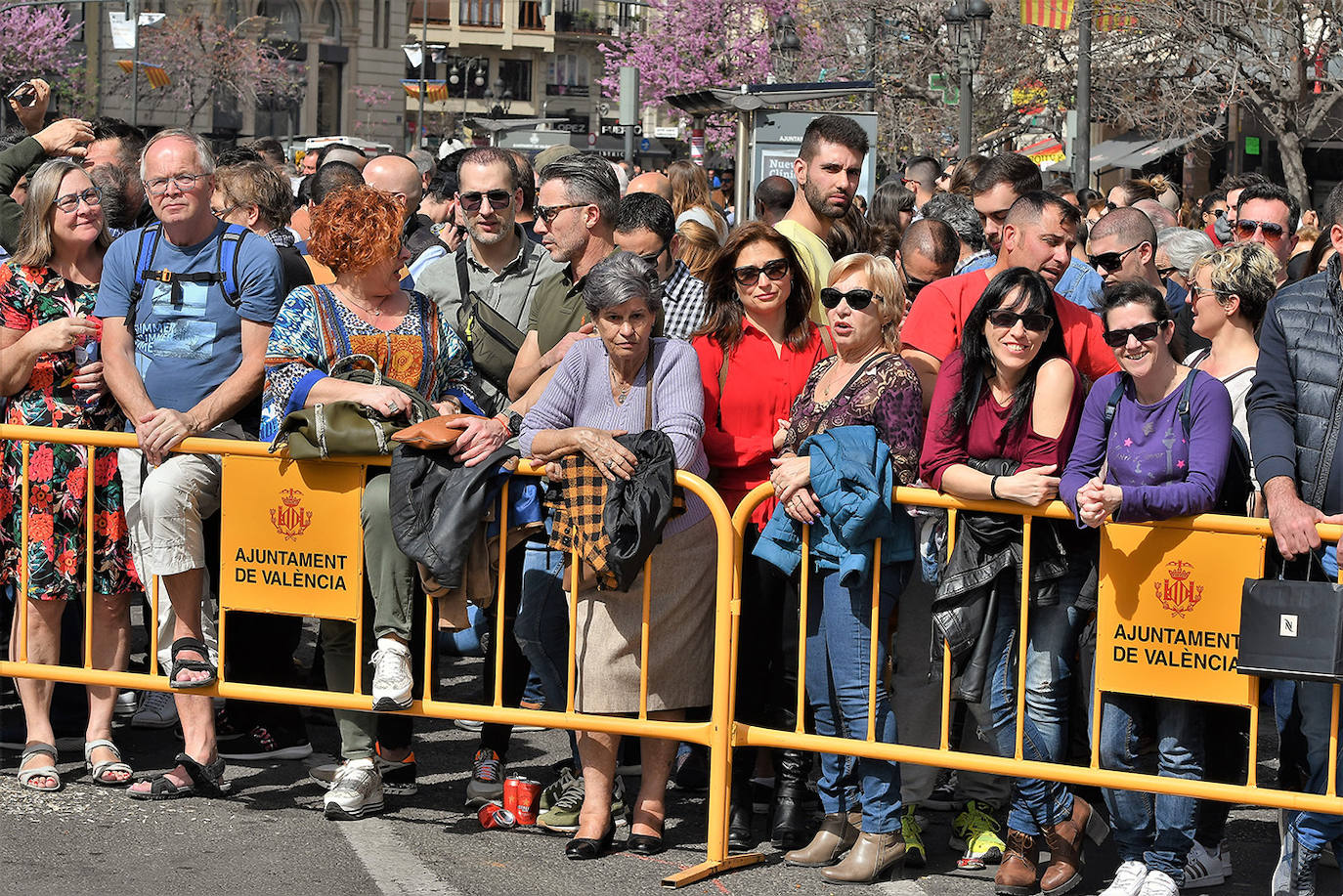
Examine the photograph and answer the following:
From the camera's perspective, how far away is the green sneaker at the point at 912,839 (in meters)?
5.62

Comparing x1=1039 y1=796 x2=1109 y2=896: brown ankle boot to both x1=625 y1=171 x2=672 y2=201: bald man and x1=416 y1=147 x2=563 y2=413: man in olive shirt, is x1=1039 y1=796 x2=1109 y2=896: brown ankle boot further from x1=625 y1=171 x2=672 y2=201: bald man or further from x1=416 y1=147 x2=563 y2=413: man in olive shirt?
x1=625 y1=171 x2=672 y2=201: bald man

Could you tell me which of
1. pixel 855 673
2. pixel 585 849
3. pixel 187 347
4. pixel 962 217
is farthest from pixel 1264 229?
pixel 187 347

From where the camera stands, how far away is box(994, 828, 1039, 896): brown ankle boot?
5.33 m

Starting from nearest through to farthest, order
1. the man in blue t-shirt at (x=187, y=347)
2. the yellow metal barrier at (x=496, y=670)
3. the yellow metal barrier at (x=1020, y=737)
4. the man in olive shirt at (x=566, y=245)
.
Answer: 1. the yellow metal barrier at (x=1020, y=737)
2. the yellow metal barrier at (x=496, y=670)
3. the man in blue t-shirt at (x=187, y=347)
4. the man in olive shirt at (x=566, y=245)

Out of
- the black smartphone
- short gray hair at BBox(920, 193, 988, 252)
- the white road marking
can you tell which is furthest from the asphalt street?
the black smartphone

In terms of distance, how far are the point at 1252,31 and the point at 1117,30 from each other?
2.20 metres

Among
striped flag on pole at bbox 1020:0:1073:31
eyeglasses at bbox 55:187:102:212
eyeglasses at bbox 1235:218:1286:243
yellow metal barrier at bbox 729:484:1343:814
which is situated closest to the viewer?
yellow metal barrier at bbox 729:484:1343:814

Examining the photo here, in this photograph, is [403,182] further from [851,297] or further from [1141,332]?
[1141,332]

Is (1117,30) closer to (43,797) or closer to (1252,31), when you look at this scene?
(1252,31)

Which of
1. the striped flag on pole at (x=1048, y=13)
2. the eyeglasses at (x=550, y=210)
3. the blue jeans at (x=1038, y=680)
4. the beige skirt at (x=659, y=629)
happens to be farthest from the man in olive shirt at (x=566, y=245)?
the striped flag on pole at (x=1048, y=13)

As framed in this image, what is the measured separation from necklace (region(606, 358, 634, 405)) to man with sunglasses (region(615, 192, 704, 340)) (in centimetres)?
82

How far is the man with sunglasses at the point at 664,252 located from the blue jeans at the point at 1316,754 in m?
2.64

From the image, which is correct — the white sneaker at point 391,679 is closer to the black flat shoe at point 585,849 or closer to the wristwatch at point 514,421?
the black flat shoe at point 585,849

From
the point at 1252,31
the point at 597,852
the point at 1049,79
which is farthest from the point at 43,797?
the point at 1049,79
